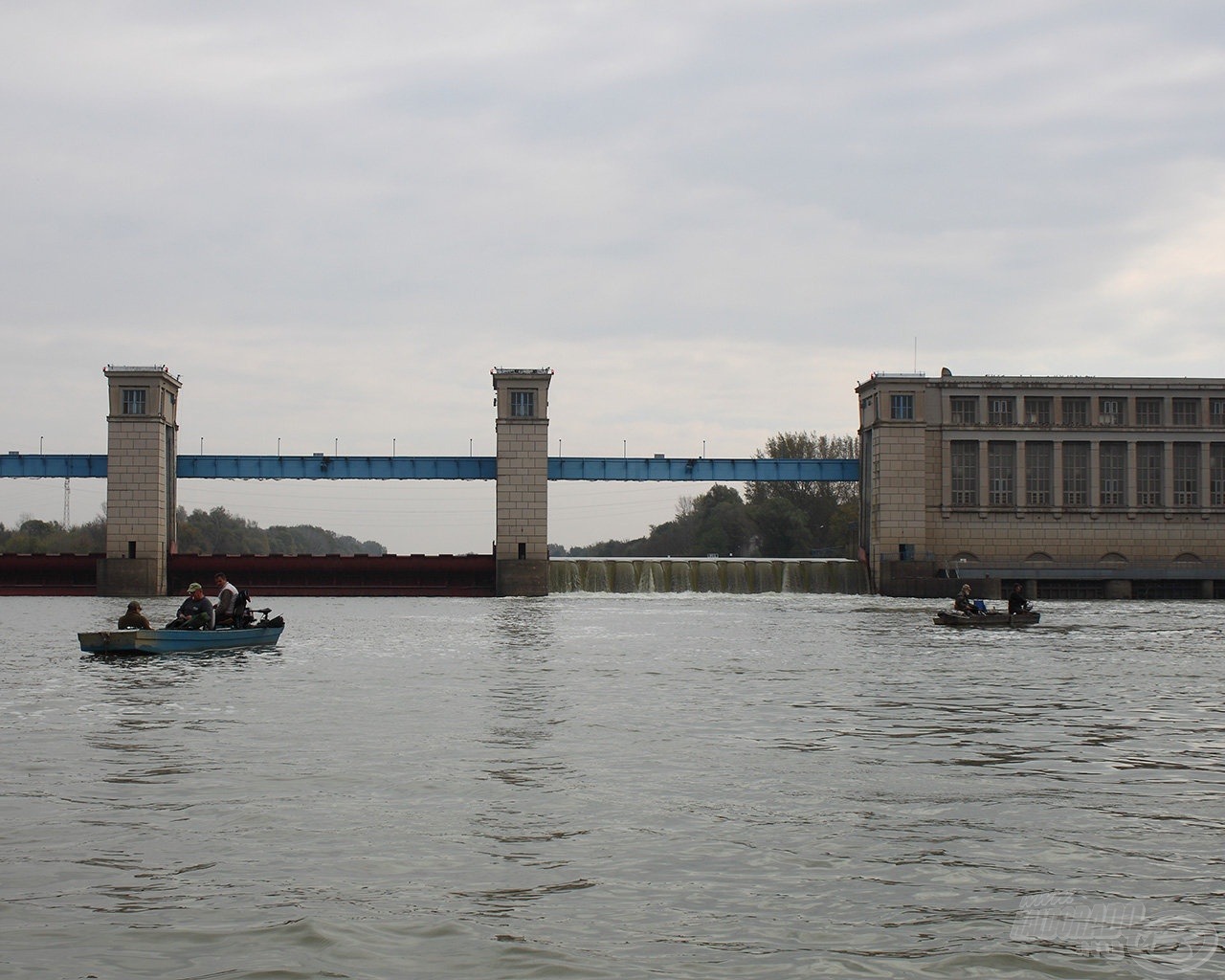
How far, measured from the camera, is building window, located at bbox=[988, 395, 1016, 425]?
92.4 metres

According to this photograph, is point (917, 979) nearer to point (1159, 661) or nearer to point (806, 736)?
point (806, 736)

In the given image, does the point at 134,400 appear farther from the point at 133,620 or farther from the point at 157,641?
the point at 157,641

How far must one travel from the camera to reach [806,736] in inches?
813

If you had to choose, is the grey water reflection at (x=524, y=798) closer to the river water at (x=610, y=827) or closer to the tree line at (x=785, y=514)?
the river water at (x=610, y=827)

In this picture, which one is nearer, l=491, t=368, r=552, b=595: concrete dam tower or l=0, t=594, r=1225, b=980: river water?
l=0, t=594, r=1225, b=980: river water

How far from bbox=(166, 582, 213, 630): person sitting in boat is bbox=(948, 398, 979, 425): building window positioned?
6516 cm

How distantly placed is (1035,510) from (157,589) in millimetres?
58526

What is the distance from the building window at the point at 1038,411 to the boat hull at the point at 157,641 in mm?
67604

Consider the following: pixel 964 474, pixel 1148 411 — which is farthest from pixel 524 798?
pixel 1148 411

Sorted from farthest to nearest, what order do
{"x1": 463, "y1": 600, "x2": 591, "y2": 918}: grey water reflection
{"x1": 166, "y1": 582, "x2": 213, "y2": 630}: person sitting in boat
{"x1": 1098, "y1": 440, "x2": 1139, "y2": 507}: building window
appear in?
{"x1": 1098, "y1": 440, "x2": 1139, "y2": 507}: building window < {"x1": 166, "y1": 582, "x2": 213, "y2": 630}: person sitting in boat < {"x1": 463, "y1": 600, "x2": 591, "y2": 918}: grey water reflection

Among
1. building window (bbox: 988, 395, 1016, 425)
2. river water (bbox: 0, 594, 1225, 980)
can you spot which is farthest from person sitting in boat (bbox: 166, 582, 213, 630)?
building window (bbox: 988, 395, 1016, 425)

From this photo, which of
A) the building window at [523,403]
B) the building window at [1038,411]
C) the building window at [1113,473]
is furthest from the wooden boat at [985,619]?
the building window at [1113,473]

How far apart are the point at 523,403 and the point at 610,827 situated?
3020 inches

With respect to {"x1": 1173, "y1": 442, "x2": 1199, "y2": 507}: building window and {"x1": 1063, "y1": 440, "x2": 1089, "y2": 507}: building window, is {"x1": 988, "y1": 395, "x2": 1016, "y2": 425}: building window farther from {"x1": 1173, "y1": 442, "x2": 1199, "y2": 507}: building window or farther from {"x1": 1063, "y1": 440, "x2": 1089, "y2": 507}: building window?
{"x1": 1173, "y1": 442, "x2": 1199, "y2": 507}: building window
